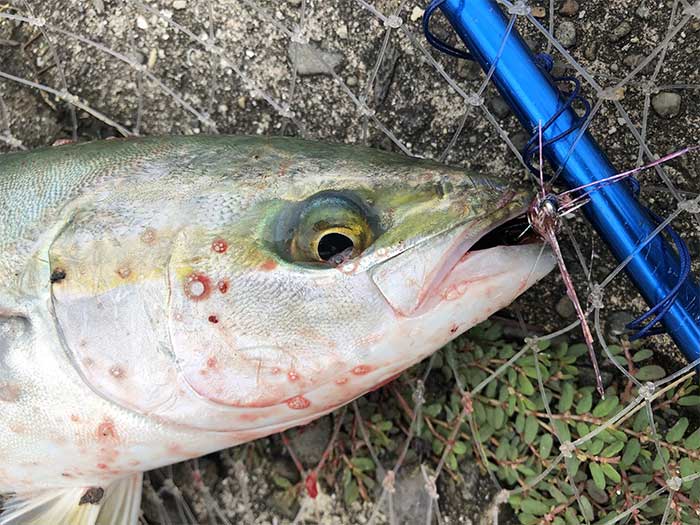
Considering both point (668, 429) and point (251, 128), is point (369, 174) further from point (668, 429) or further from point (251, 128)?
point (668, 429)

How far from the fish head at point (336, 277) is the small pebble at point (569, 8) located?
0.86 m

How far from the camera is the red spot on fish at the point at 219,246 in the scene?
1591 millimetres

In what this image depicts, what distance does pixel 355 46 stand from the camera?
7.59 ft

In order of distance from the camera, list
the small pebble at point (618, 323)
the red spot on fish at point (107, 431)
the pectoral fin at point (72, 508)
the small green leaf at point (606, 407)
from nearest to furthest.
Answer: the red spot on fish at point (107, 431), the pectoral fin at point (72, 508), the small green leaf at point (606, 407), the small pebble at point (618, 323)

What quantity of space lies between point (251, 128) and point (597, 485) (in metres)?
1.53

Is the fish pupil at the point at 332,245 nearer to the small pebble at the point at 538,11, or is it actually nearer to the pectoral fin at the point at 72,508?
the pectoral fin at the point at 72,508

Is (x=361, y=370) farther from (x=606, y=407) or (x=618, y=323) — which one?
(x=618, y=323)

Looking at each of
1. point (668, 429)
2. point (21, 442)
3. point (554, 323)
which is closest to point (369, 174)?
point (554, 323)

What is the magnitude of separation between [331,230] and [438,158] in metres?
0.83

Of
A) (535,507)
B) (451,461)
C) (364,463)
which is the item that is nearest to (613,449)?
(535,507)

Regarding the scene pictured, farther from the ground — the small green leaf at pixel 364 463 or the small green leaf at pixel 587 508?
the small green leaf at pixel 364 463

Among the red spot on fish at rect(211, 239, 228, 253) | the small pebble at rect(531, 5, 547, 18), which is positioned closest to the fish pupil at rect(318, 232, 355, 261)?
the red spot on fish at rect(211, 239, 228, 253)

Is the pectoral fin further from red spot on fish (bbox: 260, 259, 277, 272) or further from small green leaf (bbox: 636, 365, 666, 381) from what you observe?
small green leaf (bbox: 636, 365, 666, 381)

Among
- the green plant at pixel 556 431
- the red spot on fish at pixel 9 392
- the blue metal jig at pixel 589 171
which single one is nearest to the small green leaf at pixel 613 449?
the green plant at pixel 556 431
